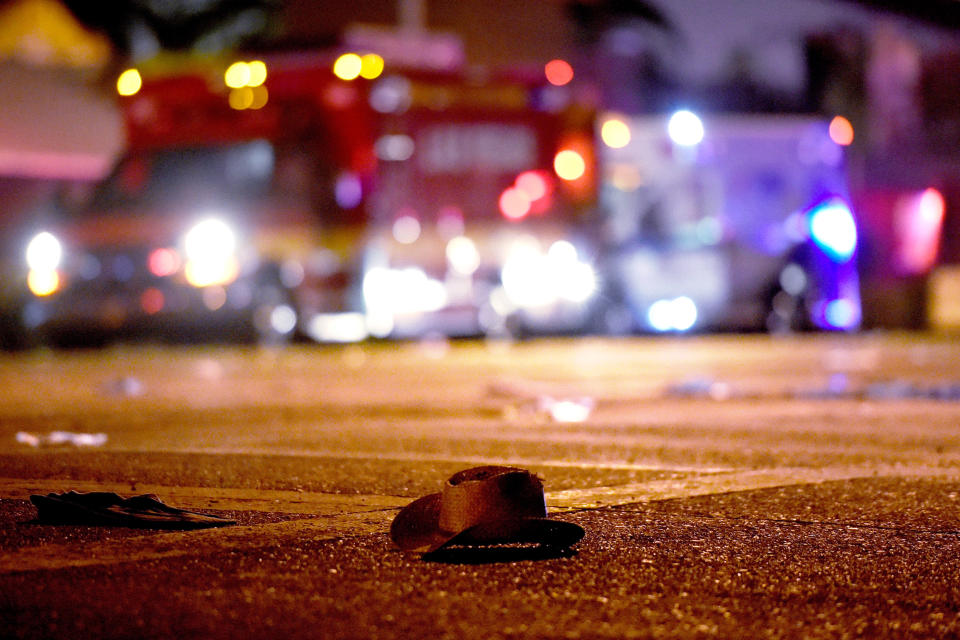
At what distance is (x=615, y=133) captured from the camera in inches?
788

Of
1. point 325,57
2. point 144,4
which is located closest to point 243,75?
point 325,57

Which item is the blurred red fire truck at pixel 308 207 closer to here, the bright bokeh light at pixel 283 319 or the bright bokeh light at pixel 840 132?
the bright bokeh light at pixel 283 319

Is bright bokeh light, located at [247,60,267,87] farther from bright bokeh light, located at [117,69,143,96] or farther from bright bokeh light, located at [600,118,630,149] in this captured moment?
bright bokeh light, located at [600,118,630,149]

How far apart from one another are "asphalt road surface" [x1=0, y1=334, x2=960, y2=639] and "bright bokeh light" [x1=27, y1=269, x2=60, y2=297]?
207 inches

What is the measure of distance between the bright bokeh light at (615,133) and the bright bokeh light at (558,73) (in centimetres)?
98

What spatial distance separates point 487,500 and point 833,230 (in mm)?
16381

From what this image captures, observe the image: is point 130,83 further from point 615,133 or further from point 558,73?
point 615,133

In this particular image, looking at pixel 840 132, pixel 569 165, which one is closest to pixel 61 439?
pixel 569 165

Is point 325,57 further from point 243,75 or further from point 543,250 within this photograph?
point 543,250

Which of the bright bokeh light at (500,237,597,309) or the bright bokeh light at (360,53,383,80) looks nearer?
the bright bokeh light at (360,53,383,80)

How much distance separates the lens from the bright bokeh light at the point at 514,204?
18969 millimetres

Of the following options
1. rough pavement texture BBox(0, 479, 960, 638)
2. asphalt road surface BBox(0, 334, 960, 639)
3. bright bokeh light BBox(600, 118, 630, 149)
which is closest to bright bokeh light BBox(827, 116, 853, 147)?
bright bokeh light BBox(600, 118, 630, 149)

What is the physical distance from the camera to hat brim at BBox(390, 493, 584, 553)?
16.0 feet

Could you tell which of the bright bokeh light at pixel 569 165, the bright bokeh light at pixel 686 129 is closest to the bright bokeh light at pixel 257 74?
the bright bokeh light at pixel 569 165
